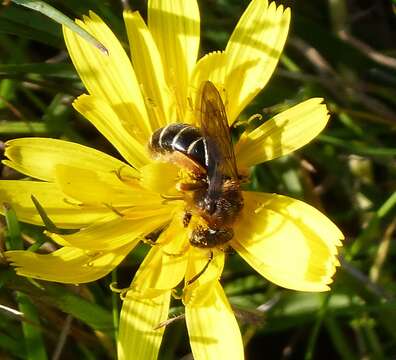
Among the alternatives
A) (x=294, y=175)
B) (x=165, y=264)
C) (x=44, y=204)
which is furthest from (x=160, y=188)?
(x=294, y=175)

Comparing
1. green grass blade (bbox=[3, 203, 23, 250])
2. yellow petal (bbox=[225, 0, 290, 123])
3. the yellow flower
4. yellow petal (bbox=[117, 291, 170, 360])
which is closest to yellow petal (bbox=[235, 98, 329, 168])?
the yellow flower

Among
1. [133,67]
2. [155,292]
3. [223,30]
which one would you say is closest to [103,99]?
[133,67]

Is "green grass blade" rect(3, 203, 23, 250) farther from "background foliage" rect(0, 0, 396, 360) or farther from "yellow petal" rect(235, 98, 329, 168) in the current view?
"yellow petal" rect(235, 98, 329, 168)

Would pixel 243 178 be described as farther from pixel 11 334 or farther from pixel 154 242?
pixel 11 334

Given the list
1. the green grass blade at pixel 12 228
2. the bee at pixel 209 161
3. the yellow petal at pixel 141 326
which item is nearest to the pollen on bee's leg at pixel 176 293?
the yellow petal at pixel 141 326

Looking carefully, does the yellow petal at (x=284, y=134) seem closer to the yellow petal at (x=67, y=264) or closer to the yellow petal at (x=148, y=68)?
the yellow petal at (x=148, y=68)
